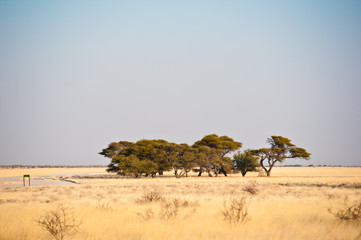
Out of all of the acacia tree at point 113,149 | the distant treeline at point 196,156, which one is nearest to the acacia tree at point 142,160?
the distant treeline at point 196,156

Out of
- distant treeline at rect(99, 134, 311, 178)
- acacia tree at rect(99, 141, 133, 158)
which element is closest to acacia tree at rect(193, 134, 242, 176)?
distant treeline at rect(99, 134, 311, 178)

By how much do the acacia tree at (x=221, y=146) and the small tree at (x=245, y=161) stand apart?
2.90 metres

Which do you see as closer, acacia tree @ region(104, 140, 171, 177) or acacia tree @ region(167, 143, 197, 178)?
acacia tree @ region(104, 140, 171, 177)

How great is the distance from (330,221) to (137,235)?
663cm

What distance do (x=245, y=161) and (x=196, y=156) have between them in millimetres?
13139

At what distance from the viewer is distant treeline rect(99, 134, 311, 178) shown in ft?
219

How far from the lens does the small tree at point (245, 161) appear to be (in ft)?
246

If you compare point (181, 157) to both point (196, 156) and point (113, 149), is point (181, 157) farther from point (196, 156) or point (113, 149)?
point (113, 149)

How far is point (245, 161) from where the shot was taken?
75.6 metres

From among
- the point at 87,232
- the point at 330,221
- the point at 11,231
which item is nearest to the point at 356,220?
the point at 330,221

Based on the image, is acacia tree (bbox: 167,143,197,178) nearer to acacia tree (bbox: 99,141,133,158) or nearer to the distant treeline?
the distant treeline

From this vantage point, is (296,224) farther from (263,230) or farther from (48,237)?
(48,237)

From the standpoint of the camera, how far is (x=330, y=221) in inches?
484

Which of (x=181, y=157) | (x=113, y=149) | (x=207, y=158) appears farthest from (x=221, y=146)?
(x=113, y=149)
